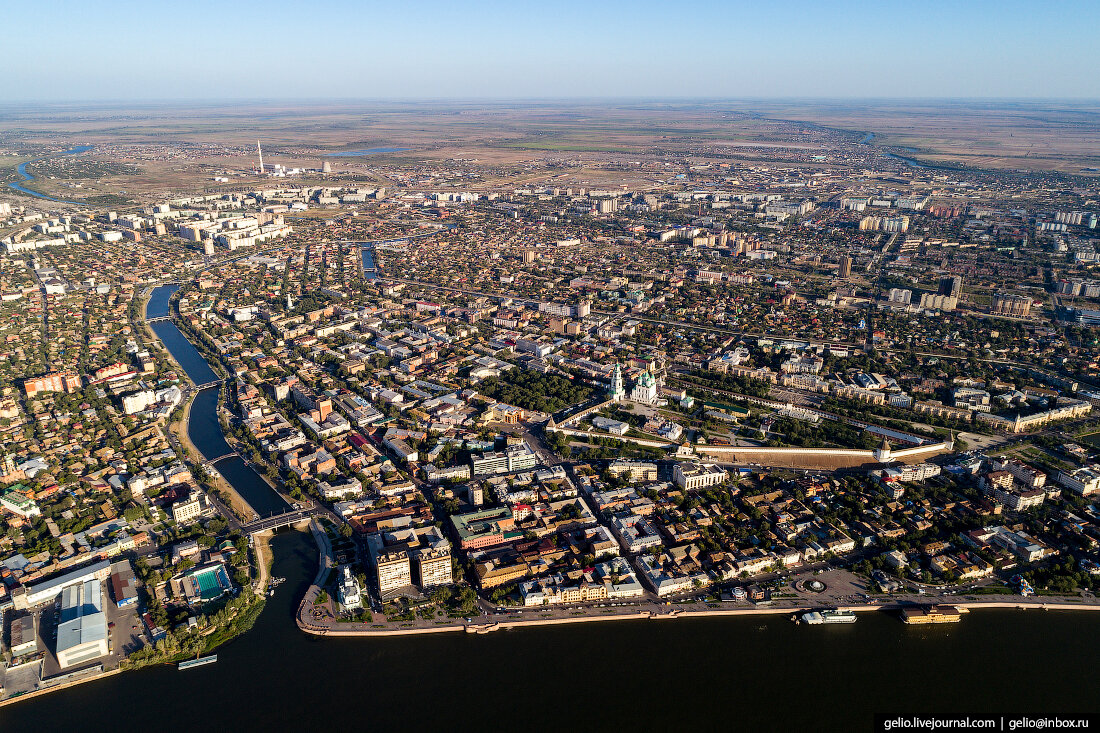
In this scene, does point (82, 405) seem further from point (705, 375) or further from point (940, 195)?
point (940, 195)

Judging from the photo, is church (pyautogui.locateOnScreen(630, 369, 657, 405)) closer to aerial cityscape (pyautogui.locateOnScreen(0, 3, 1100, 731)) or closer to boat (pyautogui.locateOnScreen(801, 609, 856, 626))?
aerial cityscape (pyautogui.locateOnScreen(0, 3, 1100, 731))

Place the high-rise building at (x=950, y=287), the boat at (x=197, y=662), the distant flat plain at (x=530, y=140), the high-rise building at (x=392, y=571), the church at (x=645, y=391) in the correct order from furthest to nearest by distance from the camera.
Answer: the distant flat plain at (x=530, y=140) → the high-rise building at (x=950, y=287) → the church at (x=645, y=391) → the high-rise building at (x=392, y=571) → the boat at (x=197, y=662)

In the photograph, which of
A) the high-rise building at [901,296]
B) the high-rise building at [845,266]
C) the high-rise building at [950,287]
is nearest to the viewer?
the high-rise building at [901,296]

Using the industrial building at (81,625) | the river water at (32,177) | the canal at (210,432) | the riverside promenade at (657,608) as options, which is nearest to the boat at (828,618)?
the riverside promenade at (657,608)

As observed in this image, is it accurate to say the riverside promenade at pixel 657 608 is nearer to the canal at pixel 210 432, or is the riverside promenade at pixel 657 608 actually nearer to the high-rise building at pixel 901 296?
the canal at pixel 210 432

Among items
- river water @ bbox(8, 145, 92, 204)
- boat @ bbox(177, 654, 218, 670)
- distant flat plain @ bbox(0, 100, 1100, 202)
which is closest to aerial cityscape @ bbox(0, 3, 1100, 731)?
boat @ bbox(177, 654, 218, 670)

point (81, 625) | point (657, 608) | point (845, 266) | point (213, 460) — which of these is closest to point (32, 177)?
point (213, 460)

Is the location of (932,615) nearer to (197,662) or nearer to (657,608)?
(657,608)

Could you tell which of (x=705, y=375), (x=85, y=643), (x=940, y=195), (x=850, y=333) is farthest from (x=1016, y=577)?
(x=940, y=195)
